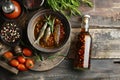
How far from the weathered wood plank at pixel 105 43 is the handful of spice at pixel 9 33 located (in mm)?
407

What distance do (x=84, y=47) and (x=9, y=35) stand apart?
379 mm

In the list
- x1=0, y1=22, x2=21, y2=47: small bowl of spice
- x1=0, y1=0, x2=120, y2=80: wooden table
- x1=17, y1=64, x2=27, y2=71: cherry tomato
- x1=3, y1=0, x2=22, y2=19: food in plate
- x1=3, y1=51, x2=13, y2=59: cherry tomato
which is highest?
x1=3, y1=0, x2=22, y2=19: food in plate

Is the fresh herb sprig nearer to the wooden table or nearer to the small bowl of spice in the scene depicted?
the wooden table

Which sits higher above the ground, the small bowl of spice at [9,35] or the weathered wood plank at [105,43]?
the small bowl of spice at [9,35]

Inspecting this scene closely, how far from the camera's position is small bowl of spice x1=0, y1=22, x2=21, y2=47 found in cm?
205

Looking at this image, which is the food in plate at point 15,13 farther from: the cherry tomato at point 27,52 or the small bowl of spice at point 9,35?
the cherry tomato at point 27,52

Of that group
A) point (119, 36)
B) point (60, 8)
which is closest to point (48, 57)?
point (60, 8)

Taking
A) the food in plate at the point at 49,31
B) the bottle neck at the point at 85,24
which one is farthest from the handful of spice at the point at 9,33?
the bottle neck at the point at 85,24

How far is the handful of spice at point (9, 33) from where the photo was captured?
205 centimetres

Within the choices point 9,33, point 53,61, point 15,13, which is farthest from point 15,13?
point 53,61

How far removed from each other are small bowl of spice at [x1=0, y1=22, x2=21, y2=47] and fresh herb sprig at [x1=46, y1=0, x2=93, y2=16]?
0.22 m

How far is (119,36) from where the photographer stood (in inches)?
87.6

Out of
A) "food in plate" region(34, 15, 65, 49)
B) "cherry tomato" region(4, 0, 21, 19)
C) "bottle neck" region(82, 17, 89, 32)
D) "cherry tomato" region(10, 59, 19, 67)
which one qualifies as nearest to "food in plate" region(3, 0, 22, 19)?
"cherry tomato" region(4, 0, 21, 19)

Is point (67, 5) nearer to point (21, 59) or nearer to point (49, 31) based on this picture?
point (49, 31)
